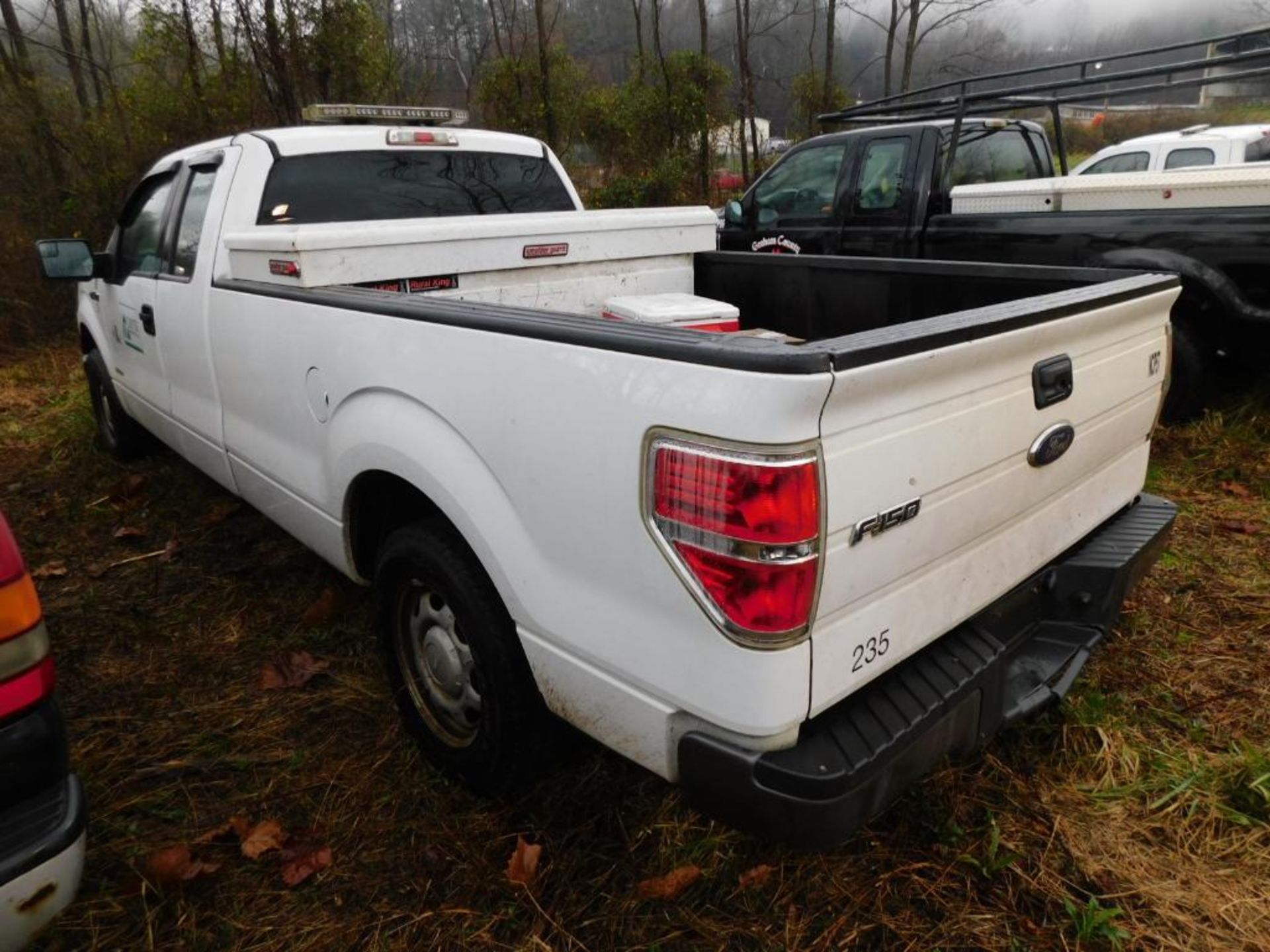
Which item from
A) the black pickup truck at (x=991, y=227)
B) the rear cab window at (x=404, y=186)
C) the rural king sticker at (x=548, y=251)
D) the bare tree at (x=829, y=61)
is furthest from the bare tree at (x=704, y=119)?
the rural king sticker at (x=548, y=251)

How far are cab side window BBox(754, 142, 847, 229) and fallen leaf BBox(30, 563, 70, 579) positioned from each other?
18.6 feet

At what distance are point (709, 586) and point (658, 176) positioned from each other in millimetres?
16253

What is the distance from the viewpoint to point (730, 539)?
4.91 feet

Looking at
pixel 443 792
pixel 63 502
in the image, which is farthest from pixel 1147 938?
pixel 63 502

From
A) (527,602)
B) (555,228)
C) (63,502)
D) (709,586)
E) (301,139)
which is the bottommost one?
(63,502)

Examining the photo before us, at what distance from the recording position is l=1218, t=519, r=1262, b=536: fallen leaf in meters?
3.91

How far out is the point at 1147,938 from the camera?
6.48 feet

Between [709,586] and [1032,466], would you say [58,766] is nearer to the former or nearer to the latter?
[709,586]

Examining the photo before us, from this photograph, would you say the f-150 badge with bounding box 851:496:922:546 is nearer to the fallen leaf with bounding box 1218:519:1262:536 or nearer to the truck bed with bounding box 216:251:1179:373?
the truck bed with bounding box 216:251:1179:373

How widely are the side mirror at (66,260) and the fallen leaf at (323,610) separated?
86.6 inches

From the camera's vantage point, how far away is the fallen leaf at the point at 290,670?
3.10 metres

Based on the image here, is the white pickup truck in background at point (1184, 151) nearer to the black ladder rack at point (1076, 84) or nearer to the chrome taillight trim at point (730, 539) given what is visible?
the black ladder rack at point (1076, 84)

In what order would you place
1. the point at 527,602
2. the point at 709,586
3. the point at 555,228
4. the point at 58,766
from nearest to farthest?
1. the point at 709,586
2. the point at 58,766
3. the point at 527,602
4. the point at 555,228

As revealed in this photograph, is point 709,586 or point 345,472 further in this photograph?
point 345,472
